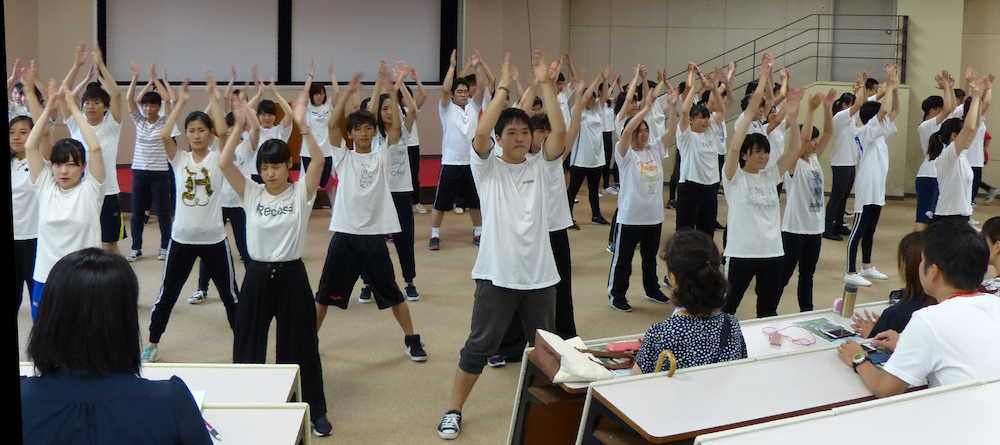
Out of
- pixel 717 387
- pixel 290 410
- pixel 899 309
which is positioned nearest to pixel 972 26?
pixel 899 309

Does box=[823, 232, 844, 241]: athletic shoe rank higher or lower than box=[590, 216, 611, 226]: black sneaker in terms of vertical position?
lower

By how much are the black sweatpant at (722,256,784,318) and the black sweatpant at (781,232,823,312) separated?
56 cm

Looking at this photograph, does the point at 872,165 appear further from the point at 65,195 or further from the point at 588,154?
the point at 65,195

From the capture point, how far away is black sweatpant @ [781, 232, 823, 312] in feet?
19.8

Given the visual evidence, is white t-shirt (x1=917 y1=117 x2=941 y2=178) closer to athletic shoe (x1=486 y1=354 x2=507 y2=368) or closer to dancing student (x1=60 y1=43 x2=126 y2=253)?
athletic shoe (x1=486 y1=354 x2=507 y2=368)

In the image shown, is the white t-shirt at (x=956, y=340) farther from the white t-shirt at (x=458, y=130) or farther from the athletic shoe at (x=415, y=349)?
the white t-shirt at (x=458, y=130)

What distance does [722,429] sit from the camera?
114 inches

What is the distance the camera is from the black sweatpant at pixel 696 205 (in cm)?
739

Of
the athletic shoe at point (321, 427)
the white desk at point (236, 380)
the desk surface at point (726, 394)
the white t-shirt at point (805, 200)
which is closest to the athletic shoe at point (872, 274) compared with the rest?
the white t-shirt at point (805, 200)

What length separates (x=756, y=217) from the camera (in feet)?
17.8

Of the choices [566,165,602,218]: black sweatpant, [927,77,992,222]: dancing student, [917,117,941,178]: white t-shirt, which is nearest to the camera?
[927,77,992,222]: dancing student

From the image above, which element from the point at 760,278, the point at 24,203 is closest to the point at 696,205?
the point at 760,278

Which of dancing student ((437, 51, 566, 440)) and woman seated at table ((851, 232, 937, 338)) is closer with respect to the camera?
woman seated at table ((851, 232, 937, 338))

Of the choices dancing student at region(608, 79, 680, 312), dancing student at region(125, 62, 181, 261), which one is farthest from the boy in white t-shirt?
dancing student at region(125, 62, 181, 261)
